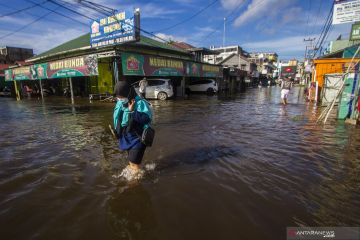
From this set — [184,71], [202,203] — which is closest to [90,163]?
[202,203]

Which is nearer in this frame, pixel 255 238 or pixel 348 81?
Answer: pixel 255 238

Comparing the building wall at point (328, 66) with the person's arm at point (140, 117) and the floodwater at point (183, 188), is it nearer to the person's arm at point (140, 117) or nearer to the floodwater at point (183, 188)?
the floodwater at point (183, 188)

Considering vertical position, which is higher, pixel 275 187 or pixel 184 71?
pixel 184 71

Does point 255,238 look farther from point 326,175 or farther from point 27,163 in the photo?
point 27,163

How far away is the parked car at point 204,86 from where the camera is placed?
2607cm

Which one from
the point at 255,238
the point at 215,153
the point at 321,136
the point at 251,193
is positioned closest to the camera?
the point at 255,238

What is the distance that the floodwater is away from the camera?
2592 millimetres

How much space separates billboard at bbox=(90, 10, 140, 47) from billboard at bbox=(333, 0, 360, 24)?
11.9 metres

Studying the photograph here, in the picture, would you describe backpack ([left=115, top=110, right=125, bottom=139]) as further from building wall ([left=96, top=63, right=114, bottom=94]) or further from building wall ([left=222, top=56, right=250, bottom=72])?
building wall ([left=222, top=56, right=250, bottom=72])

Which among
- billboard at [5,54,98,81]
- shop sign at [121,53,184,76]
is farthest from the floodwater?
billboard at [5,54,98,81]

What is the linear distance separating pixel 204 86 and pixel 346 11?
18227 mm

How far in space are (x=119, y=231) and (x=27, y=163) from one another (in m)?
3.42

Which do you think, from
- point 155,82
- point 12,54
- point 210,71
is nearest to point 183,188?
point 155,82

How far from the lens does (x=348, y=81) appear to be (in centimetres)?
810
